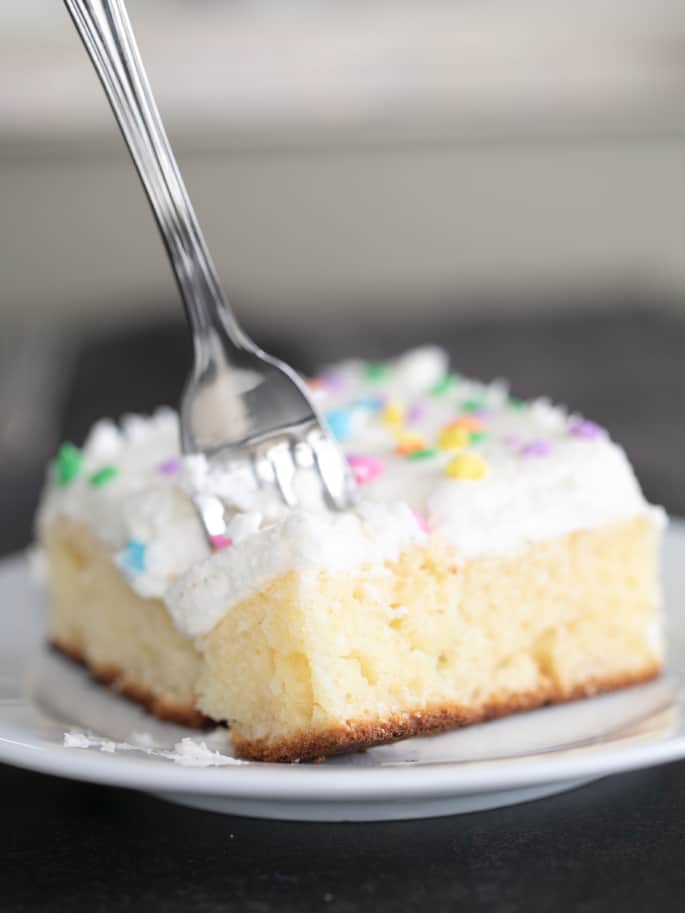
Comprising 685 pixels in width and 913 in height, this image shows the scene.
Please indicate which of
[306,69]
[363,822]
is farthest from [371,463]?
[306,69]

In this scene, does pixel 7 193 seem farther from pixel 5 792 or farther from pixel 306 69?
pixel 5 792

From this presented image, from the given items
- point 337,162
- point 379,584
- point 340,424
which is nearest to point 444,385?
point 340,424

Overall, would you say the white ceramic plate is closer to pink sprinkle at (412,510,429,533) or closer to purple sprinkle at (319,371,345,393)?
pink sprinkle at (412,510,429,533)

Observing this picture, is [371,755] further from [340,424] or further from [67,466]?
[67,466]

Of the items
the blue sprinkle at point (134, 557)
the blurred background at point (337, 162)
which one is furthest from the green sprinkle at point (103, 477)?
the blurred background at point (337, 162)

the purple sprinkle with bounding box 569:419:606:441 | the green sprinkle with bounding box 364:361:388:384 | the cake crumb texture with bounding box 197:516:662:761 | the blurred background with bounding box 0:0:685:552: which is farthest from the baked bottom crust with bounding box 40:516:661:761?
the blurred background with bounding box 0:0:685:552

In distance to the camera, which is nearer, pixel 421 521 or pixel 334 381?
pixel 421 521
